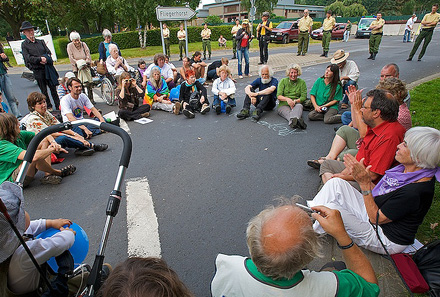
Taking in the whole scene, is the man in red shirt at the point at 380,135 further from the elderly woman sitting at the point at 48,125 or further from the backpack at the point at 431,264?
the elderly woman sitting at the point at 48,125

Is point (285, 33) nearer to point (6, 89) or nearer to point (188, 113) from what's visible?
point (188, 113)

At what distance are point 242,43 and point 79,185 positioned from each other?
364 inches

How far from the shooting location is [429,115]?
234 inches

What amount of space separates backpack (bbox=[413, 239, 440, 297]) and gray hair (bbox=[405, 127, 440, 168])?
693mm

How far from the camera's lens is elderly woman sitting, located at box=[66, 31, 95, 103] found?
8008 millimetres

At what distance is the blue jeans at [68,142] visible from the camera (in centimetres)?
515

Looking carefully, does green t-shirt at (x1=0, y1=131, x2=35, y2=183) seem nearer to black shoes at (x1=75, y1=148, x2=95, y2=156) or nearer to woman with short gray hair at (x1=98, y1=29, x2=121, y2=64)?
black shoes at (x1=75, y1=148, x2=95, y2=156)

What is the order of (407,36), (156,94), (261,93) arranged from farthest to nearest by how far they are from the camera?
(407,36) → (156,94) → (261,93)

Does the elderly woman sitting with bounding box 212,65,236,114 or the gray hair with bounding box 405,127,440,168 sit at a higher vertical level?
the gray hair with bounding box 405,127,440,168

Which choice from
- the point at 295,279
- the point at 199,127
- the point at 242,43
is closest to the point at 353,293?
the point at 295,279

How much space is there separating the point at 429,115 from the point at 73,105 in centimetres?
775

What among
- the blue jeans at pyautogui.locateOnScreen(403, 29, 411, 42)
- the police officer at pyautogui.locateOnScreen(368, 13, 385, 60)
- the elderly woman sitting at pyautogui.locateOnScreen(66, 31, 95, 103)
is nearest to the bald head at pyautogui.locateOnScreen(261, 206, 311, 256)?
the elderly woman sitting at pyautogui.locateOnScreen(66, 31, 95, 103)

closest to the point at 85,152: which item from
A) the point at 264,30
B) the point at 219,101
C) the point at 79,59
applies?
the point at 219,101

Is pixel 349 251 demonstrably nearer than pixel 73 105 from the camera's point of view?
Yes
